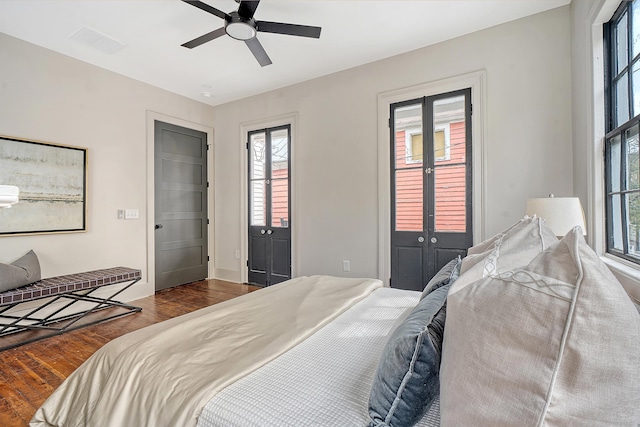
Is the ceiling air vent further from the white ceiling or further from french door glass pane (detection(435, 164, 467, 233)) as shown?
french door glass pane (detection(435, 164, 467, 233))

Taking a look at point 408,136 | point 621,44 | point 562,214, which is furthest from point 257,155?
point 621,44

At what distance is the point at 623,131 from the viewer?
1.76 meters

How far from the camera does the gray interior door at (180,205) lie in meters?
4.46

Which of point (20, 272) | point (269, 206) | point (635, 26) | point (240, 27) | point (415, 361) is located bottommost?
point (20, 272)

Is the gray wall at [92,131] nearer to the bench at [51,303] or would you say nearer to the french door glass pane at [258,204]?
the bench at [51,303]

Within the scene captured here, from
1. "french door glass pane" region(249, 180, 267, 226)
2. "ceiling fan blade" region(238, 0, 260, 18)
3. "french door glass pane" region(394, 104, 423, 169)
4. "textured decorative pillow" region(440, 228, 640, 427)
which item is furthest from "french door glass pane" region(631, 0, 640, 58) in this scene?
"french door glass pane" region(249, 180, 267, 226)

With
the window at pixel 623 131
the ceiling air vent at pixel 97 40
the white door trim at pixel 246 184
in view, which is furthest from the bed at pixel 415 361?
the ceiling air vent at pixel 97 40

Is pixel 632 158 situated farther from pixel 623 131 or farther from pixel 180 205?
pixel 180 205

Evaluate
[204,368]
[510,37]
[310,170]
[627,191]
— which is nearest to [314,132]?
[310,170]

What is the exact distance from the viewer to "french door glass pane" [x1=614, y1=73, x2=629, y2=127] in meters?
1.76

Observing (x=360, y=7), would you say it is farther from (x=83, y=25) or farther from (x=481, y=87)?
(x=83, y=25)

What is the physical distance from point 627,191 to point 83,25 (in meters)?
4.44

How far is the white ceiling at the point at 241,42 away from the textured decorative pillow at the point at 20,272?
223 centimetres

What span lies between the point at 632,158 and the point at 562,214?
16.5 inches
